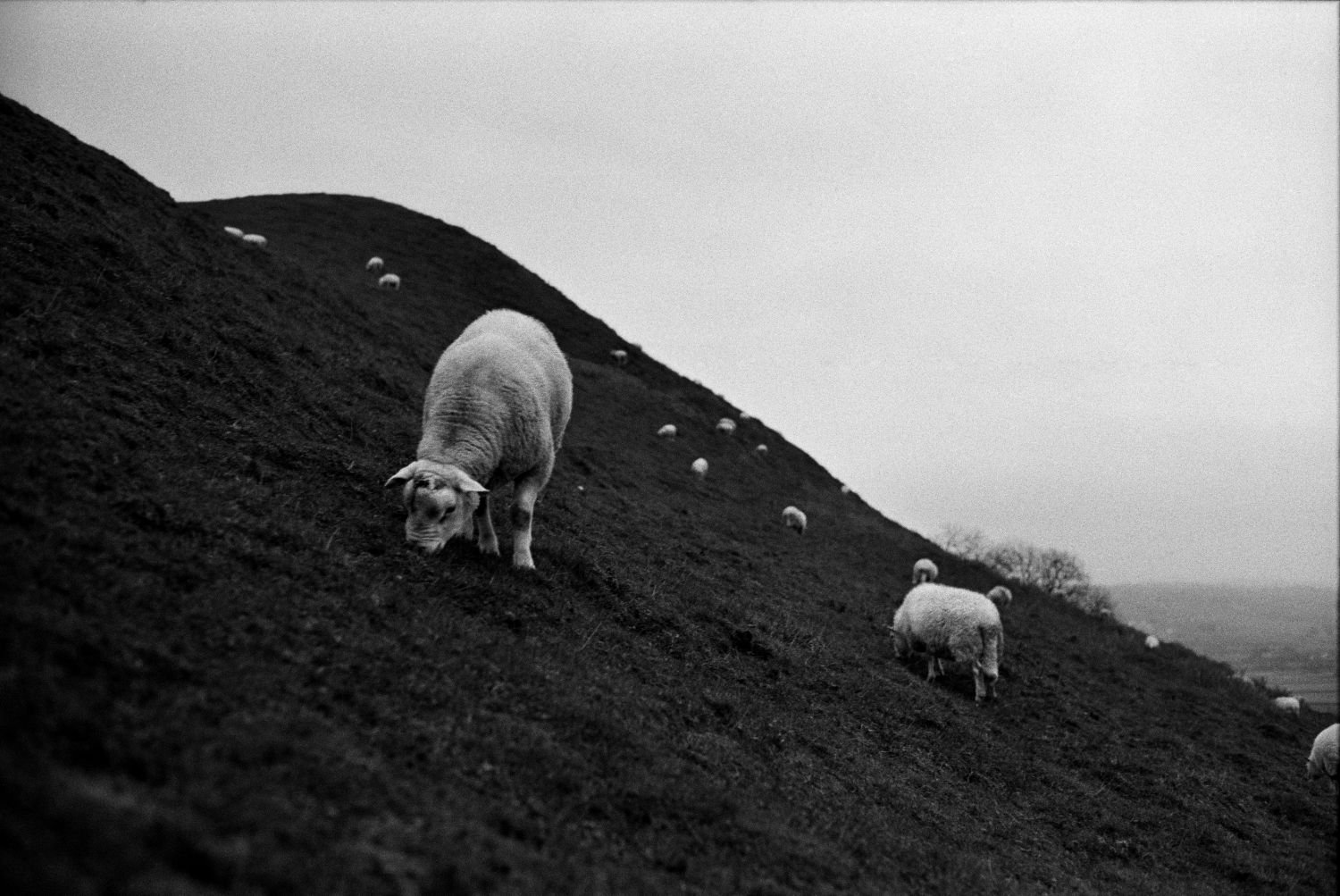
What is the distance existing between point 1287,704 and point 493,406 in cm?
3429

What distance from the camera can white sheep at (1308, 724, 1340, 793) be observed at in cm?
1795

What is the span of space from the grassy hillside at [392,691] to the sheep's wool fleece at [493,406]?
1.56 meters

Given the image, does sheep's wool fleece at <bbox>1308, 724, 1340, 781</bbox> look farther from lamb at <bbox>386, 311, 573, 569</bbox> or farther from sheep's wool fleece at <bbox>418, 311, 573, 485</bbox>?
sheep's wool fleece at <bbox>418, 311, 573, 485</bbox>

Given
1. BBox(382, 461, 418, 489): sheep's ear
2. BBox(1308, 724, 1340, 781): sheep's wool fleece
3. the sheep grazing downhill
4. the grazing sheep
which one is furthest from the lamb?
the grazing sheep

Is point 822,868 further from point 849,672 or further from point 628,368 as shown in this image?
point 628,368

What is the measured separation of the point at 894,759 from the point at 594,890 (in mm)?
7940

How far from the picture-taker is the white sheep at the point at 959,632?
17.9 m

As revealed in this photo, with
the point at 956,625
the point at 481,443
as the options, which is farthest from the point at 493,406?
the point at 956,625

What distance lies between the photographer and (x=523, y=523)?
11703 millimetres

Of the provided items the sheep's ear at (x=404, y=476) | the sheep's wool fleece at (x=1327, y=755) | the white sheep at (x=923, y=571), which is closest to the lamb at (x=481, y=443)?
the sheep's ear at (x=404, y=476)

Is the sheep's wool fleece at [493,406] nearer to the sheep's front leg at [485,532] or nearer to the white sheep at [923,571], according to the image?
the sheep's front leg at [485,532]

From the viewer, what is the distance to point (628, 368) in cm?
5234

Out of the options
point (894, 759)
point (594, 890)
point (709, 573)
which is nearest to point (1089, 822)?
point (894, 759)

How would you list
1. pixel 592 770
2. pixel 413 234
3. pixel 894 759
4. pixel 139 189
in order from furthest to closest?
pixel 413 234
pixel 139 189
pixel 894 759
pixel 592 770
